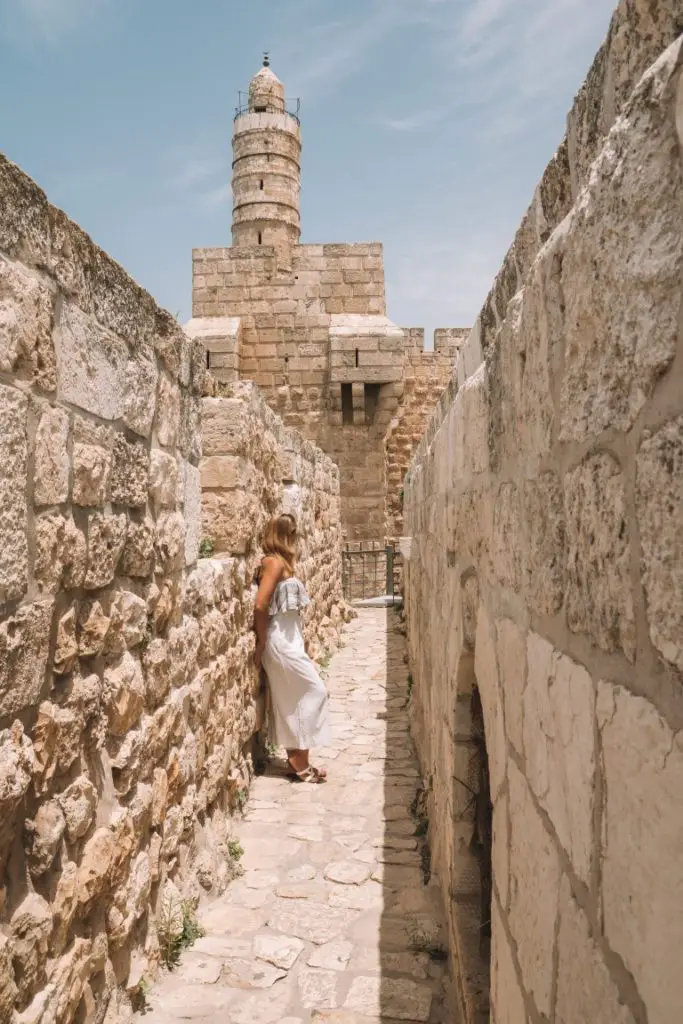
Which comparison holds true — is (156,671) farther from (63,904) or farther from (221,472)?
(221,472)

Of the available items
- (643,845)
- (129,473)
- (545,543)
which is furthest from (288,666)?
(643,845)

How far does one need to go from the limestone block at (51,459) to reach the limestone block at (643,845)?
1.39 metres

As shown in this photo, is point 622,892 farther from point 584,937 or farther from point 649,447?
point 649,447

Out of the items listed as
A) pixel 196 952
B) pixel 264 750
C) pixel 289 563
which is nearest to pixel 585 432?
pixel 196 952

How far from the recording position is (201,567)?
11.9 feet

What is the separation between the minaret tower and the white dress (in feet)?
58.4

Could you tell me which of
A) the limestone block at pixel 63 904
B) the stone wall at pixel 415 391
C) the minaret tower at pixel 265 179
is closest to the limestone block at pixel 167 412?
the limestone block at pixel 63 904

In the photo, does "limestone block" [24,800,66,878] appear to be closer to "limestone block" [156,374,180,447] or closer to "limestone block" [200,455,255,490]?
"limestone block" [156,374,180,447]

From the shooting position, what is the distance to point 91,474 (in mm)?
2158

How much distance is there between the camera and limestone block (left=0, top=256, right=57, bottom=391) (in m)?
1.66

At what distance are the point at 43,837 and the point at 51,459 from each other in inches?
35.4

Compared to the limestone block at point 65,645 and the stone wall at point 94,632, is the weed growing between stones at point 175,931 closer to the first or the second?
the stone wall at point 94,632

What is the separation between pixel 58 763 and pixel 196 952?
139cm

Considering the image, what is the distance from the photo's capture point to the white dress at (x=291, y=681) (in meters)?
4.78
